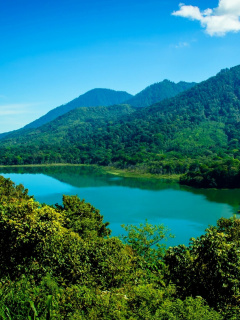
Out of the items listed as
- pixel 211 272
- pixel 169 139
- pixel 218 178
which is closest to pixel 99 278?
pixel 211 272

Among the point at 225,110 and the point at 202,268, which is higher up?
the point at 225,110

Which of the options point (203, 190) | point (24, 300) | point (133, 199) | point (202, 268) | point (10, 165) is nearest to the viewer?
point (24, 300)

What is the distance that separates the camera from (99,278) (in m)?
9.87

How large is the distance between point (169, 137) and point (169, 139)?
2.12 meters

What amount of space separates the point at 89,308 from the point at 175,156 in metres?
91.5

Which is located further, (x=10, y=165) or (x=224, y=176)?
(x=10, y=165)

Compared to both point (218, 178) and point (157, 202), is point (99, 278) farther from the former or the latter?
point (218, 178)

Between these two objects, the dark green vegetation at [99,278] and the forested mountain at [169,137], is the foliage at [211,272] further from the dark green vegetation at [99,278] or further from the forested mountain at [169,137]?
the forested mountain at [169,137]

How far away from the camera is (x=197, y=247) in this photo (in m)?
10.8

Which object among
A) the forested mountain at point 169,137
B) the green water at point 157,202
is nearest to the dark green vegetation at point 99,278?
the green water at point 157,202

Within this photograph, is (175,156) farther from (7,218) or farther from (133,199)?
(7,218)

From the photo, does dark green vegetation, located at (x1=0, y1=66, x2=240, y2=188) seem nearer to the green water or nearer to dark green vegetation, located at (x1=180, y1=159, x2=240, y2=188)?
dark green vegetation, located at (x1=180, y1=159, x2=240, y2=188)

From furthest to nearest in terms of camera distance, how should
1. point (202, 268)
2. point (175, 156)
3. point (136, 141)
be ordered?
point (136, 141) < point (175, 156) < point (202, 268)

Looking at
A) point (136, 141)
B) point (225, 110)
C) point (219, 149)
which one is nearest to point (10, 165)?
point (136, 141)
